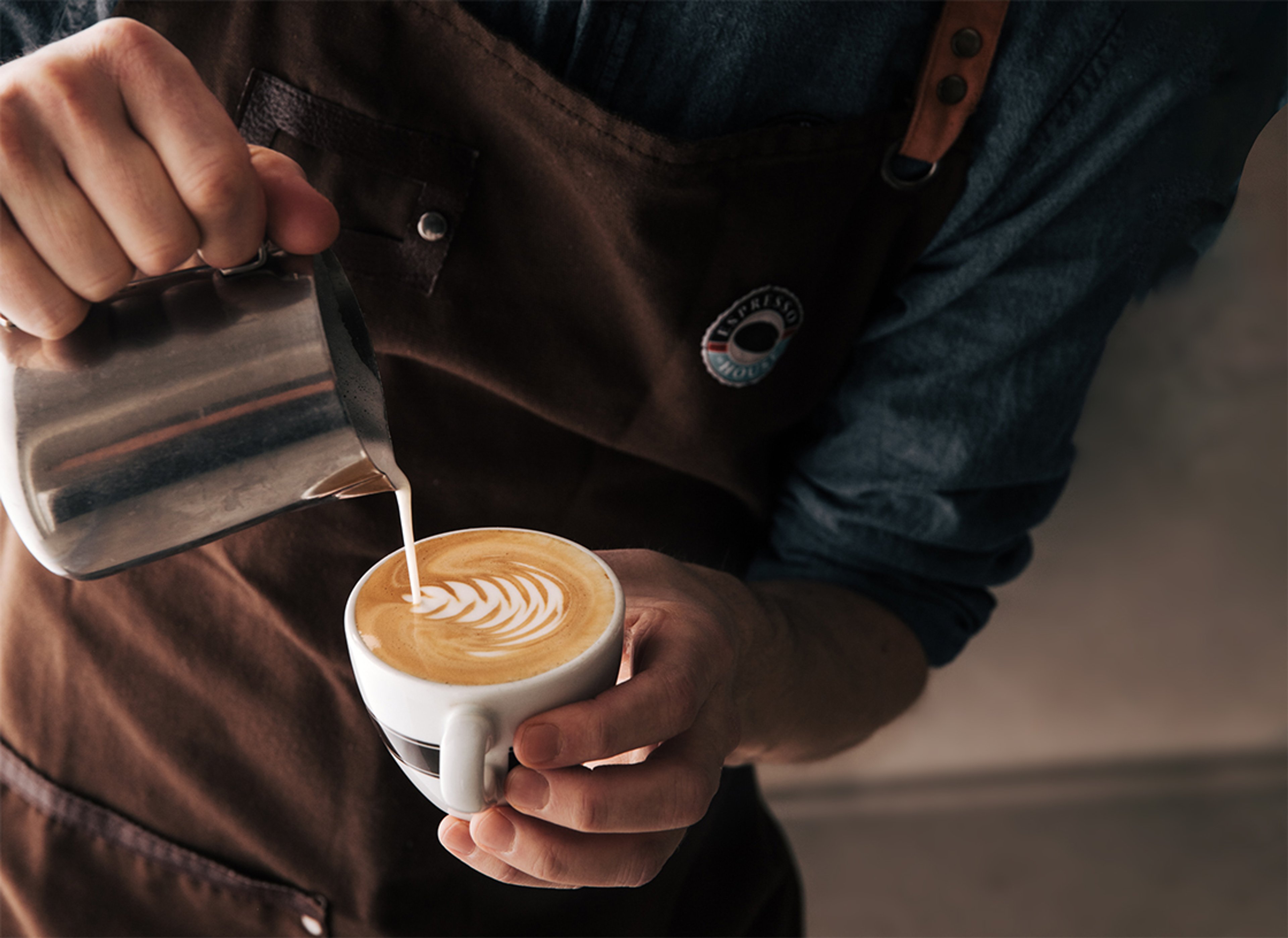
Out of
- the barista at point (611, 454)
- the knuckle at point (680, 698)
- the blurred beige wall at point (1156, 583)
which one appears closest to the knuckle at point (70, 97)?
the barista at point (611, 454)

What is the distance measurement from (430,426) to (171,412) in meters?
0.35

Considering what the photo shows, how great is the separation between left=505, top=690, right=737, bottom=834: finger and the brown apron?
369mm

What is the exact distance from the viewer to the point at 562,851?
2.13 feet

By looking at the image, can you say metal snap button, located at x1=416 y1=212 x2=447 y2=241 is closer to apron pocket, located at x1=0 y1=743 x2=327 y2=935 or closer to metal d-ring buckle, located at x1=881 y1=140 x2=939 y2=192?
metal d-ring buckle, located at x1=881 y1=140 x2=939 y2=192

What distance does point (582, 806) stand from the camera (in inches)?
24.5

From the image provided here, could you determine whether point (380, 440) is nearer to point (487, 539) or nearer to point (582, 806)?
point (487, 539)

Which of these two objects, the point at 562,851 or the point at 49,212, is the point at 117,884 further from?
the point at 49,212

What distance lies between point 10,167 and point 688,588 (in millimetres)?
562

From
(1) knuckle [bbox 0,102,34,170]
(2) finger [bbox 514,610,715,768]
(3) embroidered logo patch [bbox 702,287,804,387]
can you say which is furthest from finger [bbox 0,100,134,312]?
(3) embroidered logo patch [bbox 702,287,804,387]

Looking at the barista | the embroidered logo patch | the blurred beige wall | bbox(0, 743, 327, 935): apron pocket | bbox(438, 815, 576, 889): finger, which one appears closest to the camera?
bbox(438, 815, 576, 889): finger

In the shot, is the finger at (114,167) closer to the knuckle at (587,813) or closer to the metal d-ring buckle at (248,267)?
the metal d-ring buckle at (248,267)

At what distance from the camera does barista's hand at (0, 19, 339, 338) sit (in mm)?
558

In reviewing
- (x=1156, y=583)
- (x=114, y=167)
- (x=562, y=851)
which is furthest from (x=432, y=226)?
(x=1156, y=583)

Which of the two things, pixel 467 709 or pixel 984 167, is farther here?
pixel 984 167
